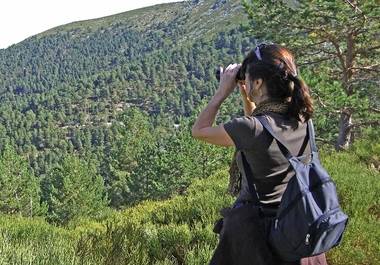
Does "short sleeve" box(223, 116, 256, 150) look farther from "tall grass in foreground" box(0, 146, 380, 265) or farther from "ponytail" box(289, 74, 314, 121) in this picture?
"tall grass in foreground" box(0, 146, 380, 265)

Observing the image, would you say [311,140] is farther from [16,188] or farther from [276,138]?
[16,188]

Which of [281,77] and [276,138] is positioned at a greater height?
[281,77]

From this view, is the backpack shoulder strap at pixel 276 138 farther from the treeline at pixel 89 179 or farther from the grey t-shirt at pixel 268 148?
the treeline at pixel 89 179

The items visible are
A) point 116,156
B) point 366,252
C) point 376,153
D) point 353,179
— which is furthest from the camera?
point 116,156

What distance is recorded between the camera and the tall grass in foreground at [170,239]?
3289 millimetres

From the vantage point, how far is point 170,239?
15.4ft

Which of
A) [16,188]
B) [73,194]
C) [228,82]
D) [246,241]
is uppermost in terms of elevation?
[228,82]

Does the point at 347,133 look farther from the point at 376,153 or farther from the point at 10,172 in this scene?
the point at 10,172

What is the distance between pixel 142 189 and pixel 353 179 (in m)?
53.3

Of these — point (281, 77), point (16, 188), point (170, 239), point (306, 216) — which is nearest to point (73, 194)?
point (16, 188)

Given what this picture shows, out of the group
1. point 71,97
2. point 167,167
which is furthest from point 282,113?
point 71,97

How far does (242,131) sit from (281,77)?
341 mm

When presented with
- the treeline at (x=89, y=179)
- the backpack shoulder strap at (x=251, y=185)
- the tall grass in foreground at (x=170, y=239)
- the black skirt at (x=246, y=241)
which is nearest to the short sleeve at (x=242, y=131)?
the backpack shoulder strap at (x=251, y=185)

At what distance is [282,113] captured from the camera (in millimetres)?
2334
